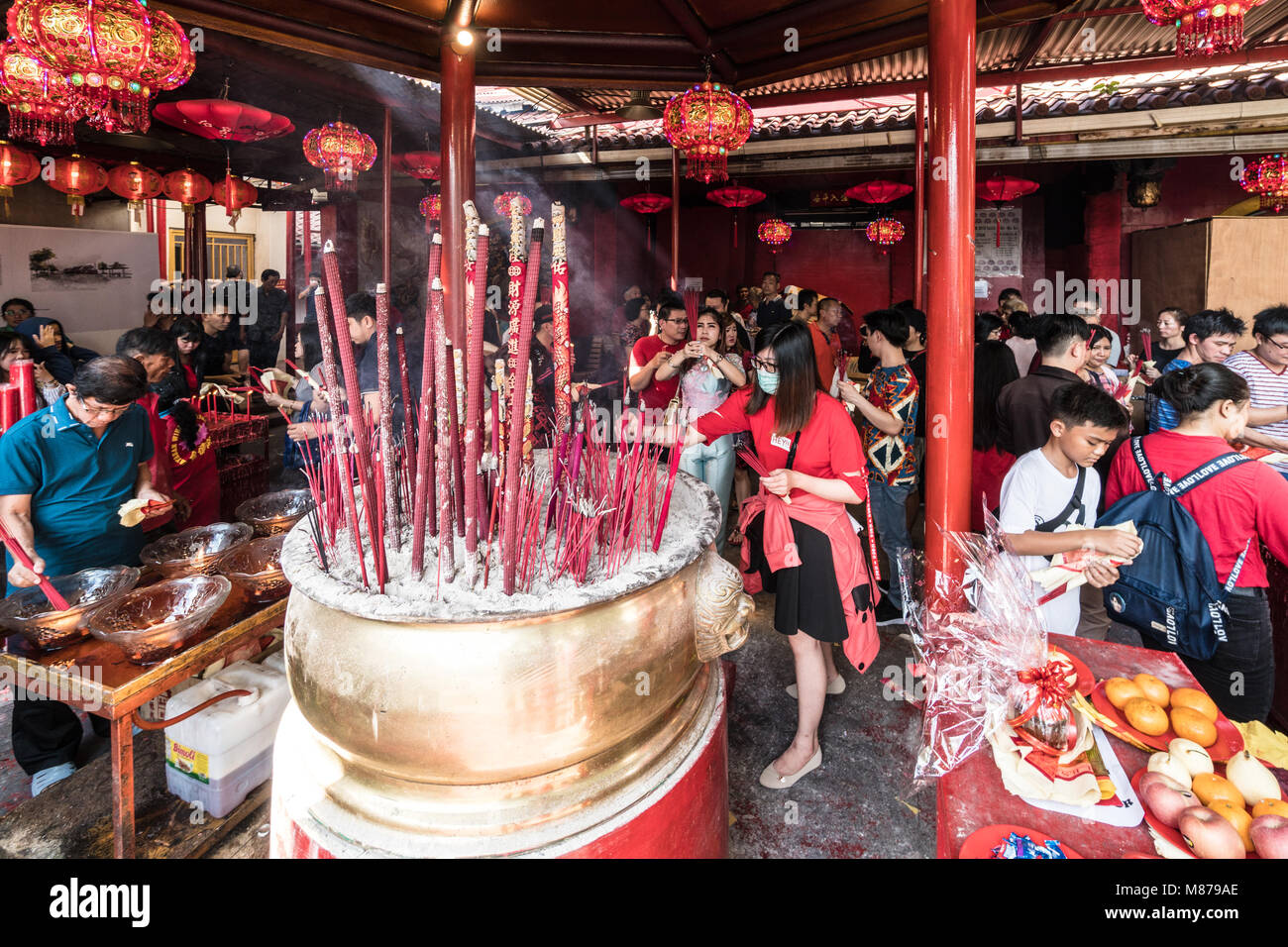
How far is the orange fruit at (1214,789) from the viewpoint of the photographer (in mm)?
1317

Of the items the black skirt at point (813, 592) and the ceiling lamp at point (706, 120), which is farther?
the ceiling lamp at point (706, 120)

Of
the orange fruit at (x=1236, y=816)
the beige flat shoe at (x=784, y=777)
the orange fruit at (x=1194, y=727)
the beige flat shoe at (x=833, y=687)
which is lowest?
the beige flat shoe at (x=784, y=777)

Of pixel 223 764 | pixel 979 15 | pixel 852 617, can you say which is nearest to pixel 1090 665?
pixel 852 617

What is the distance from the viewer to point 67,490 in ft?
8.04

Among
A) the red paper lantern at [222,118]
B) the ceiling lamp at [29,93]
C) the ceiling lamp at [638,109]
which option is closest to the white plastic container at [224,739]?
the ceiling lamp at [29,93]

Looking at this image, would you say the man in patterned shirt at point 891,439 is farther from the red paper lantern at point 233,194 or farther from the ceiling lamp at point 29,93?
the red paper lantern at point 233,194

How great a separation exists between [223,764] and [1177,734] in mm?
2660

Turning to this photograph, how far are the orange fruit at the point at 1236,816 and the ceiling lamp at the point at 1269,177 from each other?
24.5ft

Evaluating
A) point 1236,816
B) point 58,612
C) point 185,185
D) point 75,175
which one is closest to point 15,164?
point 75,175

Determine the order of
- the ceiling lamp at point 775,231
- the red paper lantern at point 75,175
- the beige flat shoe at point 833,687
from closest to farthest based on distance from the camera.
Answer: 1. the beige flat shoe at point 833,687
2. the red paper lantern at point 75,175
3. the ceiling lamp at point 775,231

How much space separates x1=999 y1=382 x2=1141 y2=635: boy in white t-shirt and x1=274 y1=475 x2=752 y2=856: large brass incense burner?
137 cm

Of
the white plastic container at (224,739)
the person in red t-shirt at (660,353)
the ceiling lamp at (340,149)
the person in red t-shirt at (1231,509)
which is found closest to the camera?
the person in red t-shirt at (1231,509)

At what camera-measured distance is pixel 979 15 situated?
3189mm

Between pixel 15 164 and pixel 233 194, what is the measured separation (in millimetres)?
2069
